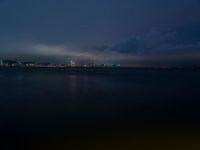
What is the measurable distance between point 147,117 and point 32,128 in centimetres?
736

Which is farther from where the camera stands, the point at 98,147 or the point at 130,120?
the point at 130,120

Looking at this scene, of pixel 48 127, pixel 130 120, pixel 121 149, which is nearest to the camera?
pixel 121 149

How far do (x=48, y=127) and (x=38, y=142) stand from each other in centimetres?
263

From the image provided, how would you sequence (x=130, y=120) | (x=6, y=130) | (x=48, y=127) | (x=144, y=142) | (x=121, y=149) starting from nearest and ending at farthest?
(x=121, y=149) < (x=144, y=142) < (x=6, y=130) < (x=48, y=127) < (x=130, y=120)

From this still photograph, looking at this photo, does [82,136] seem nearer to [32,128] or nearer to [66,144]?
[66,144]

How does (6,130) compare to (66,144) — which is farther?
(6,130)

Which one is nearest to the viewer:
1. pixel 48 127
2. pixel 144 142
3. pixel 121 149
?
pixel 121 149

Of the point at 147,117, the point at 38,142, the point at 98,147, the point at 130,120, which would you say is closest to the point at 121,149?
the point at 98,147

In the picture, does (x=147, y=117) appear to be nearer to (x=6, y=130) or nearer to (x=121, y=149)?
(x=121, y=149)

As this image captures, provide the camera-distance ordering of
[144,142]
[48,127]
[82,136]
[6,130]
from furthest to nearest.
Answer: [48,127] < [6,130] < [82,136] < [144,142]

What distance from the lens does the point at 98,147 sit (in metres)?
10.3

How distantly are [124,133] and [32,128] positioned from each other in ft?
15.5

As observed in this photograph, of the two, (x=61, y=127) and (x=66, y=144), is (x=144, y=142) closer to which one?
(x=66, y=144)

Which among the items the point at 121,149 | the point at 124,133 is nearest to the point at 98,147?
the point at 121,149
